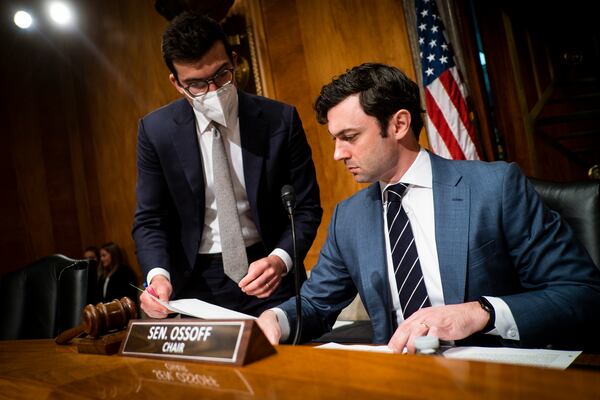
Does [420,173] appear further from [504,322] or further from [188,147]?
[188,147]

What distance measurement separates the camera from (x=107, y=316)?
1.53 meters

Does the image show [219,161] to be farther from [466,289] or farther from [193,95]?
[466,289]

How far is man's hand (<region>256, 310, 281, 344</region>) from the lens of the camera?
144 centimetres

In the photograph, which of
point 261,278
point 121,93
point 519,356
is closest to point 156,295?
point 261,278

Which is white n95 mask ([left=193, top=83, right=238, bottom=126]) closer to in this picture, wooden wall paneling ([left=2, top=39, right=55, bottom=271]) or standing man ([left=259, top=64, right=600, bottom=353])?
standing man ([left=259, top=64, right=600, bottom=353])

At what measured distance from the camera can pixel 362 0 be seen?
3875 millimetres

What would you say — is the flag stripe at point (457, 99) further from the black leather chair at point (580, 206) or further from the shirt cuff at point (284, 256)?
the shirt cuff at point (284, 256)

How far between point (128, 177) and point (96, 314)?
478cm

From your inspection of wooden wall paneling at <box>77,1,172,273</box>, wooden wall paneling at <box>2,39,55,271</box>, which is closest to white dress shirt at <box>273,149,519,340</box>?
wooden wall paneling at <box>77,1,172,273</box>

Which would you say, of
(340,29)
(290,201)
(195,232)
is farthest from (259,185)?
(340,29)

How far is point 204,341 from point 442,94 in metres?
2.79

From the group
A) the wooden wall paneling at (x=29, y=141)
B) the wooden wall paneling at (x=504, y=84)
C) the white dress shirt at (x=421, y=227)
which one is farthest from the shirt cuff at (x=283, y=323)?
the wooden wall paneling at (x=29, y=141)

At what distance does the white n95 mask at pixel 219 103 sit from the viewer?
1.89 metres

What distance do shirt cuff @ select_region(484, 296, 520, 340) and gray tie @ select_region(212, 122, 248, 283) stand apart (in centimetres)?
87
